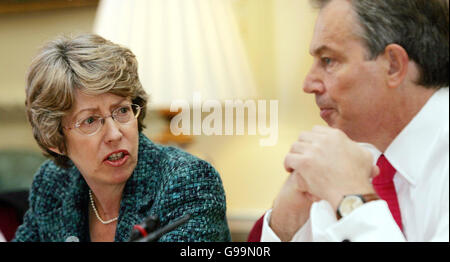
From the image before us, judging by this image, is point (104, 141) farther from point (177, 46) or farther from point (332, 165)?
point (332, 165)

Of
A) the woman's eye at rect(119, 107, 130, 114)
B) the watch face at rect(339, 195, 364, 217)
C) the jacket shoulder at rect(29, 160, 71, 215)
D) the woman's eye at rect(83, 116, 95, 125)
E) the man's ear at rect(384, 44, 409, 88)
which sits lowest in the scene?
the jacket shoulder at rect(29, 160, 71, 215)

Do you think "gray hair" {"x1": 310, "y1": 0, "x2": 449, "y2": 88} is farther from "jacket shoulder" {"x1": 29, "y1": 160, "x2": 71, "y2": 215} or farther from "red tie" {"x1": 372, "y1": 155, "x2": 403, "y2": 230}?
"jacket shoulder" {"x1": 29, "y1": 160, "x2": 71, "y2": 215}

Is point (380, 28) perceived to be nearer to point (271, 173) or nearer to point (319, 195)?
point (319, 195)

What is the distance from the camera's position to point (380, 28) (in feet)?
3.40

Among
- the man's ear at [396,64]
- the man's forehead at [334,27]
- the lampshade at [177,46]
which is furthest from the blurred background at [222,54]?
the man's ear at [396,64]

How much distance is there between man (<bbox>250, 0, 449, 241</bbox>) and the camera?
36.7 inches

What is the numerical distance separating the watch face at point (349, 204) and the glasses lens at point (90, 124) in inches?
28.6

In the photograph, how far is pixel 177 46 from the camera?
1.51m

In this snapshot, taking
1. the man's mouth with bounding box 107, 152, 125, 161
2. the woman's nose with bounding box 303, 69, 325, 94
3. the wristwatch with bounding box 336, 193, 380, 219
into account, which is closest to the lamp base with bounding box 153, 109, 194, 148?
the man's mouth with bounding box 107, 152, 125, 161

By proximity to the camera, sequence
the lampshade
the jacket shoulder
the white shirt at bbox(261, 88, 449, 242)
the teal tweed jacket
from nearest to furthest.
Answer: the white shirt at bbox(261, 88, 449, 242)
the teal tweed jacket
the lampshade
the jacket shoulder

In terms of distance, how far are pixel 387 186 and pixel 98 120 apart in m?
0.74

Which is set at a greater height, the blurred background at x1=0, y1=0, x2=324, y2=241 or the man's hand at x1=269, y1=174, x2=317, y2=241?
the blurred background at x1=0, y1=0, x2=324, y2=241

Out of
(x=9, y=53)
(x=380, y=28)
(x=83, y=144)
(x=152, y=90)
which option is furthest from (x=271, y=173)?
(x=9, y=53)
